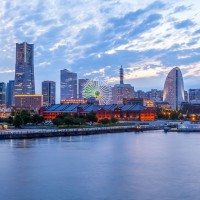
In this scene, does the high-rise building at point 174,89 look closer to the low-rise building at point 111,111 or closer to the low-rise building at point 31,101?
the low-rise building at point 31,101

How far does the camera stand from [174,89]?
144m

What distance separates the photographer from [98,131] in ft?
150

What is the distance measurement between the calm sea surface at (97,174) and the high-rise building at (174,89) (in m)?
115

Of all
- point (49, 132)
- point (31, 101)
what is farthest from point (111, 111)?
point (31, 101)

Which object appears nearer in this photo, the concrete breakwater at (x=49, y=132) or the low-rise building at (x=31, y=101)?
the concrete breakwater at (x=49, y=132)

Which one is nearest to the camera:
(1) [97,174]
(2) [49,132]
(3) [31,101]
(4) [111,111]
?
(1) [97,174]

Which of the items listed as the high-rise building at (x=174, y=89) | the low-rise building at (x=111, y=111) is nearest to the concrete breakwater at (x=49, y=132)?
the low-rise building at (x=111, y=111)

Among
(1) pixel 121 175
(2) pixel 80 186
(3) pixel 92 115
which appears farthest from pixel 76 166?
(3) pixel 92 115

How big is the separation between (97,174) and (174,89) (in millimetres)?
127387

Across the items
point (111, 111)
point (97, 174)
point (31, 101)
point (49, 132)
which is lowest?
point (97, 174)

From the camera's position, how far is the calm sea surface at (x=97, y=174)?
15031mm

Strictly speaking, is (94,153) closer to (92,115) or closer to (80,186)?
(80,186)

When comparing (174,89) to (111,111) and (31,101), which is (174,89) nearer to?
(31,101)

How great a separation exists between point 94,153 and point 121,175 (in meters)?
7.83
